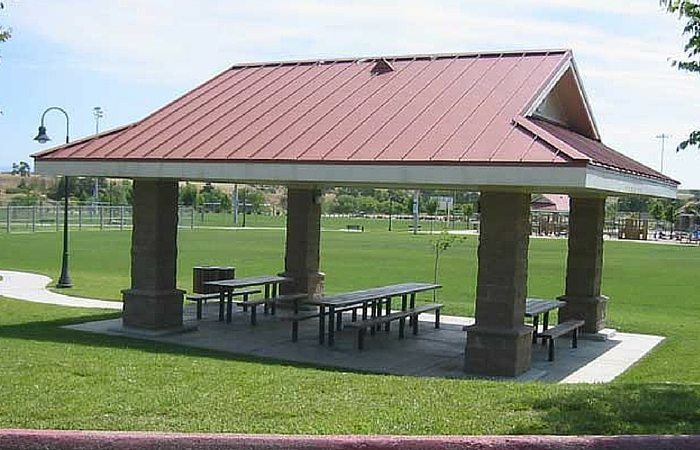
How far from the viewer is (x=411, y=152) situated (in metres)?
12.3

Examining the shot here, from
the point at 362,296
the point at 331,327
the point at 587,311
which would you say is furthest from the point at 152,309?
the point at 587,311

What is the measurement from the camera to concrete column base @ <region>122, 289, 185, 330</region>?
49.3 ft

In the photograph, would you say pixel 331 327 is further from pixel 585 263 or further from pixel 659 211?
pixel 659 211

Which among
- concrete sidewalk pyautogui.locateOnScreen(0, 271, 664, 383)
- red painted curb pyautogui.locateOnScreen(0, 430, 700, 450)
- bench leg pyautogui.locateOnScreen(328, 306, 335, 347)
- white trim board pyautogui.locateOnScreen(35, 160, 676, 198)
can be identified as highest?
white trim board pyautogui.locateOnScreen(35, 160, 676, 198)

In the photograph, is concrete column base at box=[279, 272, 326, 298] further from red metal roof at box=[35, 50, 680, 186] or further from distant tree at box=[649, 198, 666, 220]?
distant tree at box=[649, 198, 666, 220]

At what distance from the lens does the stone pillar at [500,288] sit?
12328 millimetres

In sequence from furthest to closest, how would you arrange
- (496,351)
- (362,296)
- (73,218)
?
(73,218) → (362,296) → (496,351)

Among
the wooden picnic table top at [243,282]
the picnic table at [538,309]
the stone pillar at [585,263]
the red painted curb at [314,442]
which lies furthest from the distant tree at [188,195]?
the red painted curb at [314,442]

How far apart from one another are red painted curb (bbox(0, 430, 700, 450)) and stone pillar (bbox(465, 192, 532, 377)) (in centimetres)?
753

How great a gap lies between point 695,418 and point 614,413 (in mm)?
601

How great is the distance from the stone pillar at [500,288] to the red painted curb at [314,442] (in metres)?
7.53

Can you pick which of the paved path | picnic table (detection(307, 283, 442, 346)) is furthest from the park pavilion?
the paved path

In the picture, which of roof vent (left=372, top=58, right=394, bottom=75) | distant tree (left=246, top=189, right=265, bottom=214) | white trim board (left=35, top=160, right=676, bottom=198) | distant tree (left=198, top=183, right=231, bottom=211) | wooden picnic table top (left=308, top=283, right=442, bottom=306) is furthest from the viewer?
distant tree (left=246, top=189, right=265, bottom=214)

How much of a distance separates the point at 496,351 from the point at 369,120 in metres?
3.96
